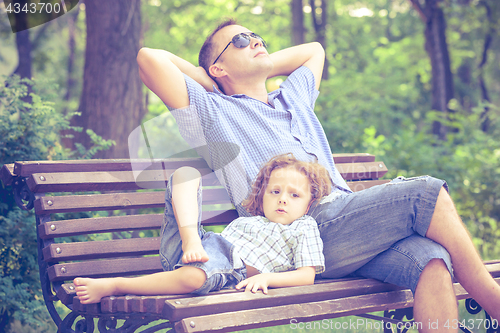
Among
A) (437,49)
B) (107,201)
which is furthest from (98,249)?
(437,49)

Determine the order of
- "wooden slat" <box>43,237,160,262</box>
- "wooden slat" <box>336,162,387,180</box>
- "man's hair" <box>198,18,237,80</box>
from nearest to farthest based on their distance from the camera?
"wooden slat" <box>43,237,160,262</box>
"man's hair" <box>198,18,237,80</box>
"wooden slat" <box>336,162,387,180</box>

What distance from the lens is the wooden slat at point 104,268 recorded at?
2434mm

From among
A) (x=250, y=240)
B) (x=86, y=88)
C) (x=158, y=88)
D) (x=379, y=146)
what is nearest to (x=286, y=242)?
(x=250, y=240)

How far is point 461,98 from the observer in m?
15.9

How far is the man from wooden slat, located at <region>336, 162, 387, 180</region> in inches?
23.6

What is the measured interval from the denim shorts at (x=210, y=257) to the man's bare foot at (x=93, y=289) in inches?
10.4

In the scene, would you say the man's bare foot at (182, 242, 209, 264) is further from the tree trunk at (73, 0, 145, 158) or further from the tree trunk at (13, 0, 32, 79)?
the tree trunk at (13, 0, 32, 79)

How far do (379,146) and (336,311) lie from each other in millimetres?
4230

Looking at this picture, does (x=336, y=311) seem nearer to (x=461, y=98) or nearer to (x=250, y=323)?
(x=250, y=323)

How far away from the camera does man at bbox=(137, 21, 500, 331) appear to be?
2.08 meters

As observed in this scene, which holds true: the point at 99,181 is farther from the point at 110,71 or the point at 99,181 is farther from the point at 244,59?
the point at 110,71

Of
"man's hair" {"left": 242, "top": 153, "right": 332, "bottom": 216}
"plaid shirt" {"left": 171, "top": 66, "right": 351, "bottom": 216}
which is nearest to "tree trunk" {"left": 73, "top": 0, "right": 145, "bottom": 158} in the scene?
"plaid shirt" {"left": 171, "top": 66, "right": 351, "bottom": 216}

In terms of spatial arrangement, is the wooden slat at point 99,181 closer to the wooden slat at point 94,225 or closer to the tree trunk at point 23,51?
the wooden slat at point 94,225

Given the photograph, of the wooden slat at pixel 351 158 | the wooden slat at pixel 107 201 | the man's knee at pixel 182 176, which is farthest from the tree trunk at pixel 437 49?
the man's knee at pixel 182 176
